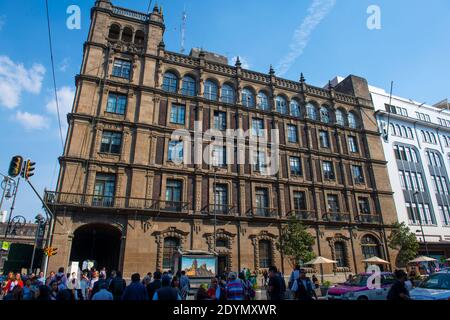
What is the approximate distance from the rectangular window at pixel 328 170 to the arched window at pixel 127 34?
24778 millimetres

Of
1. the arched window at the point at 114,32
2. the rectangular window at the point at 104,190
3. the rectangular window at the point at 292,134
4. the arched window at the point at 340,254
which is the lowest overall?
the arched window at the point at 340,254

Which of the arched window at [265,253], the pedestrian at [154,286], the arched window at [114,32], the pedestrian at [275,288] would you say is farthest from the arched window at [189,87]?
the pedestrian at [275,288]

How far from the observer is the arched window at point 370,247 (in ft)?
93.6

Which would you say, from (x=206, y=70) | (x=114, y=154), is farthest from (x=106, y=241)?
(x=206, y=70)

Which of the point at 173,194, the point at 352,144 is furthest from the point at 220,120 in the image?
the point at 352,144

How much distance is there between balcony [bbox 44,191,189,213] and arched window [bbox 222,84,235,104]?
12090 millimetres

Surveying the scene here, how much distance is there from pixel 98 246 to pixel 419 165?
40.3 metres

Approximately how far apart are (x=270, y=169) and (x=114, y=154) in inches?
574

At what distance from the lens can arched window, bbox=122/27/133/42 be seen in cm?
2853

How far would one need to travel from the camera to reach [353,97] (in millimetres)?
35875

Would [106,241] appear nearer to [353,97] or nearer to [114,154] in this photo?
[114,154]

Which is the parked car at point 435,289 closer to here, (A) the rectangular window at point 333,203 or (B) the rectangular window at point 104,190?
(A) the rectangular window at point 333,203

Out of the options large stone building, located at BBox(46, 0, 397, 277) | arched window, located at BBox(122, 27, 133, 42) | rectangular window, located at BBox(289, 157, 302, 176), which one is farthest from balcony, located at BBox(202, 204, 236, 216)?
arched window, located at BBox(122, 27, 133, 42)
